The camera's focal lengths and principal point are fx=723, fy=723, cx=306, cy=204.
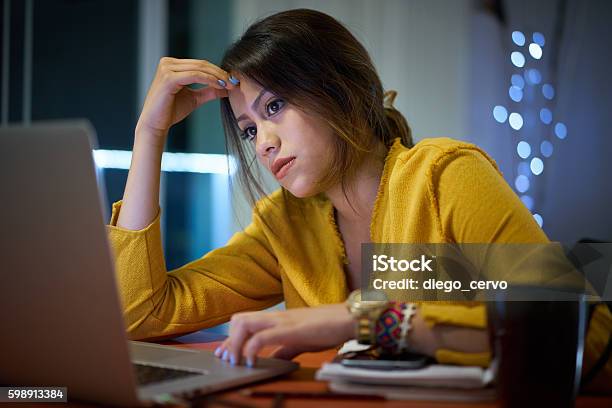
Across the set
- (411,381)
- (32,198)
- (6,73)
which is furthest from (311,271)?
(6,73)

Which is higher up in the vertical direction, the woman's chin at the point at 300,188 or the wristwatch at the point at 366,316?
the woman's chin at the point at 300,188

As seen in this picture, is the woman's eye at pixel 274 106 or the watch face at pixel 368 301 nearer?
the watch face at pixel 368 301

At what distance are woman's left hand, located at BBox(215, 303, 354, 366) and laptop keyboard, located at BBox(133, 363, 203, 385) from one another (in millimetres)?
65

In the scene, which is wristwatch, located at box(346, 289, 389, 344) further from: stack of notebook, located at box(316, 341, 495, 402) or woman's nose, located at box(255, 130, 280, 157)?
woman's nose, located at box(255, 130, 280, 157)

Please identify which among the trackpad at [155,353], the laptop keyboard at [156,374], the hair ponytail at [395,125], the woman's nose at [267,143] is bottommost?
the trackpad at [155,353]

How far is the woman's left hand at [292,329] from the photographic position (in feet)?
2.67

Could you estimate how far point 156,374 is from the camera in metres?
0.79

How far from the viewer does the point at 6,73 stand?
3123 mm

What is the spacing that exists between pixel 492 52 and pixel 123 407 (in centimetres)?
226

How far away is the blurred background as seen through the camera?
7.57ft

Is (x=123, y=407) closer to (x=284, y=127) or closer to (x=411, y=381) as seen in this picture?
(x=411, y=381)

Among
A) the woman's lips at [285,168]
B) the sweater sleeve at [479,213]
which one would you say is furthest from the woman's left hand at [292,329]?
the woman's lips at [285,168]

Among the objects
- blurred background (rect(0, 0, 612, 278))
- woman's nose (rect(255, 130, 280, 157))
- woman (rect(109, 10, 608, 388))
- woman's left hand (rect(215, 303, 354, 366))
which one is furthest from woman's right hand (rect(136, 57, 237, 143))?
woman's left hand (rect(215, 303, 354, 366))

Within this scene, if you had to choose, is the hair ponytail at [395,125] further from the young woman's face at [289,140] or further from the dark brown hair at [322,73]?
the young woman's face at [289,140]
